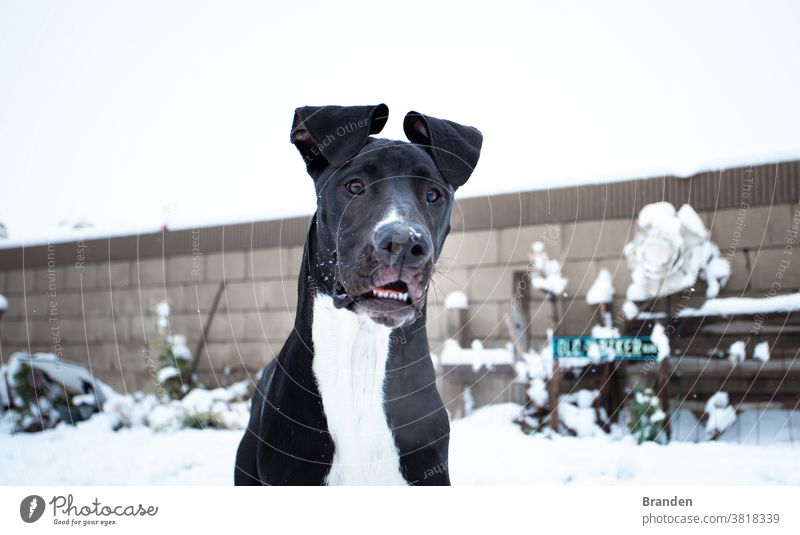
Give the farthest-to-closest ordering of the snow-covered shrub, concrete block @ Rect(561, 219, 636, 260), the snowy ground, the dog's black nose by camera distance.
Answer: the snow-covered shrub < concrete block @ Rect(561, 219, 636, 260) < the snowy ground < the dog's black nose

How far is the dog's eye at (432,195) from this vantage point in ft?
4.17

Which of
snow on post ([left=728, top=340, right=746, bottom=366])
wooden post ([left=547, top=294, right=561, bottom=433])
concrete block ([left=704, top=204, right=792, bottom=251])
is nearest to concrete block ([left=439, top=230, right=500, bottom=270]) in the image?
wooden post ([left=547, top=294, right=561, bottom=433])

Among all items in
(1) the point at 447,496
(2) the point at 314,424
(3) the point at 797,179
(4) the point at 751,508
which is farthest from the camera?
(3) the point at 797,179

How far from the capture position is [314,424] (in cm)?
131

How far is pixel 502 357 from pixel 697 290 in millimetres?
609

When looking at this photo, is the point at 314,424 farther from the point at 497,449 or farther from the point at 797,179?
the point at 797,179

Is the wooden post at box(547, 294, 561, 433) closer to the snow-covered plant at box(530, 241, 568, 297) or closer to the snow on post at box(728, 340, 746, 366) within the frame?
the snow-covered plant at box(530, 241, 568, 297)

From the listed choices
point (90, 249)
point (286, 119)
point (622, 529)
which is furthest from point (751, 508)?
point (90, 249)

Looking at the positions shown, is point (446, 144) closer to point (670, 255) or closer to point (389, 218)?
point (389, 218)

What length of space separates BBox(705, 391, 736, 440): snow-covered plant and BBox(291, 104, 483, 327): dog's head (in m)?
1.15

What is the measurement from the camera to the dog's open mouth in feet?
3.91

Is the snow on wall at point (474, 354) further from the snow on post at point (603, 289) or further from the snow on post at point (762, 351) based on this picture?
the snow on post at point (762, 351)

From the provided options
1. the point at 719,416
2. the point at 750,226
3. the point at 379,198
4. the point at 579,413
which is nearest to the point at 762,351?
the point at 719,416

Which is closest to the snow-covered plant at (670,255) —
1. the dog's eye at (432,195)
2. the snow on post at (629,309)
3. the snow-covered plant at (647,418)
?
the snow on post at (629,309)
